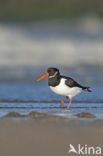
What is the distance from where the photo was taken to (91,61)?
17719mm

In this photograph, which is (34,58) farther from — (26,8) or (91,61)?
(26,8)

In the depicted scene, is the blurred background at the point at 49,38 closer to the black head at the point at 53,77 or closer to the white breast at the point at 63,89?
the black head at the point at 53,77

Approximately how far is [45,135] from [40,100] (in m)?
4.88

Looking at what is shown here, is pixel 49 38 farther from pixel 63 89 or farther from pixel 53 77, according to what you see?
pixel 63 89

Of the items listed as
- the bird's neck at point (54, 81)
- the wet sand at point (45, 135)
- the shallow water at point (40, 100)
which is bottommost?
the wet sand at point (45, 135)

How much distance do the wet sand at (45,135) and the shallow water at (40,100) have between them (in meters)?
0.97

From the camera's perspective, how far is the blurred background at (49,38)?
54.1 feet

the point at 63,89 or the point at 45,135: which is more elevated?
the point at 63,89

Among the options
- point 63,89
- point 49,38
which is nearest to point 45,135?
point 63,89

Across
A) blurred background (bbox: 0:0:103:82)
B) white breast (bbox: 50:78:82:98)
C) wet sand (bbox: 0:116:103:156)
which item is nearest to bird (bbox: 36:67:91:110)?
white breast (bbox: 50:78:82:98)

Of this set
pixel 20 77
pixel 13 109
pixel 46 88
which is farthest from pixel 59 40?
pixel 13 109

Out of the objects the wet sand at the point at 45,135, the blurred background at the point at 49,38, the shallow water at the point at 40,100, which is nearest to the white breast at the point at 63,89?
the shallow water at the point at 40,100

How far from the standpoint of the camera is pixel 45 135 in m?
6.62

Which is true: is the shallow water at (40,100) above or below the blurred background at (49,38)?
below
